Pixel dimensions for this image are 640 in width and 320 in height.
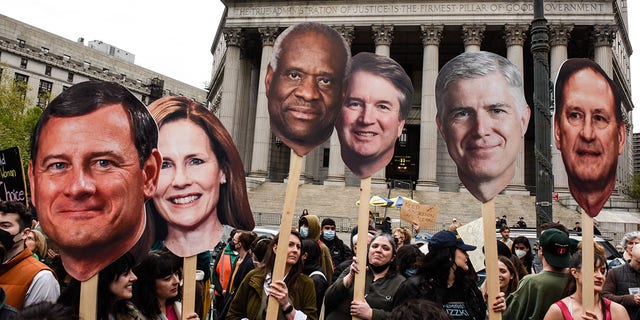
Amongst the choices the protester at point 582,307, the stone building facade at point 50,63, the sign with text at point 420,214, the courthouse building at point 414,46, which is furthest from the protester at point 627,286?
the stone building facade at point 50,63

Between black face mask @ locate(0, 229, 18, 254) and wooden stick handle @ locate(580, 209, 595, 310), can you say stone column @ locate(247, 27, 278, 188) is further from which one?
wooden stick handle @ locate(580, 209, 595, 310)

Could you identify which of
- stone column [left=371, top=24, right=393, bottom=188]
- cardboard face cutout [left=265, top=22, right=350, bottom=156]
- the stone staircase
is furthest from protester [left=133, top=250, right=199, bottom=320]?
stone column [left=371, top=24, right=393, bottom=188]

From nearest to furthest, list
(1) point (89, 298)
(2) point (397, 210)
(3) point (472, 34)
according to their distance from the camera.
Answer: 1. (1) point (89, 298)
2. (2) point (397, 210)
3. (3) point (472, 34)

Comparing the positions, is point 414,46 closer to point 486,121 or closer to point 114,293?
point 486,121

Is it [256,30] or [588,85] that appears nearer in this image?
[588,85]

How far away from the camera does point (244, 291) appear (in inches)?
187

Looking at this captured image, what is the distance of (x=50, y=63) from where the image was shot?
200 feet

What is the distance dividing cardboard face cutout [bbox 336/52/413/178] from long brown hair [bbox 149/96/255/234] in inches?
44.8

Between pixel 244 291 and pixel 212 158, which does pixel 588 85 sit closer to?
pixel 212 158

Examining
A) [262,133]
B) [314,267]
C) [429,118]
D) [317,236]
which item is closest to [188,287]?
[314,267]

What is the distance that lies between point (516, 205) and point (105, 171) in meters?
28.4

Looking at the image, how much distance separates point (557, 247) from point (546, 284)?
40 centimetres

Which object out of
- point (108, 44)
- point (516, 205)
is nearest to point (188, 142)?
point (516, 205)

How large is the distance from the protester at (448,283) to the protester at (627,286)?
2179mm
